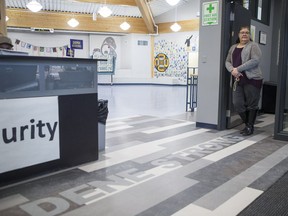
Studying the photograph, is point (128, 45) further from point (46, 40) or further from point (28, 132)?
point (28, 132)

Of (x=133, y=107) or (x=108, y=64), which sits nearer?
(x=133, y=107)

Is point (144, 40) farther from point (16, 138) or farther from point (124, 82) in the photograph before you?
point (16, 138)

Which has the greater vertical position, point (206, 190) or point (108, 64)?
point (108, 64)

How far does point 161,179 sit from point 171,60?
37.8 ft

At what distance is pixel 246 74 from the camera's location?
408 cm

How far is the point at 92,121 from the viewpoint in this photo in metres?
2.91

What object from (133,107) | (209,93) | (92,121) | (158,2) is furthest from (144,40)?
(92,121)

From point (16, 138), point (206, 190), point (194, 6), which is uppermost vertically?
point (194, 6)

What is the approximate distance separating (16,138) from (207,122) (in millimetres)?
3061

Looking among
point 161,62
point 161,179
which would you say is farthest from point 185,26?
point 161,179

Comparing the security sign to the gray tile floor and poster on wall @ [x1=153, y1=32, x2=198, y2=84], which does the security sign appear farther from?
the gray tile floor

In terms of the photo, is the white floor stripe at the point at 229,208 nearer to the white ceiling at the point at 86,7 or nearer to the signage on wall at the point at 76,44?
the white ceiling at the point at 86,7

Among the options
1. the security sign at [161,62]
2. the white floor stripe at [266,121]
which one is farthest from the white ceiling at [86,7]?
the white floor stripe at [266,121]

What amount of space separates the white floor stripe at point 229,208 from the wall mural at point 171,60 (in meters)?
11.4
